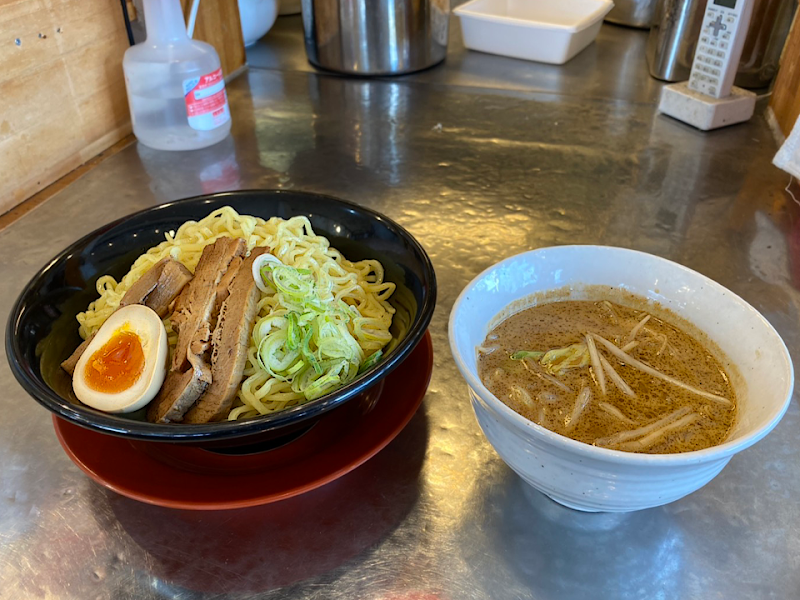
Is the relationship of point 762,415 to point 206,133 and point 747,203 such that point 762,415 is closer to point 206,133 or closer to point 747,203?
point 747,203

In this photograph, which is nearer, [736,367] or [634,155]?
[736,367]

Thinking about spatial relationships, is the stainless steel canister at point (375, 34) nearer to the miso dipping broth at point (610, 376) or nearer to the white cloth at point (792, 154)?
the white cloth at point (792, 154)

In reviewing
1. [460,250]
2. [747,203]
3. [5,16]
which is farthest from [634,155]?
[5,16]

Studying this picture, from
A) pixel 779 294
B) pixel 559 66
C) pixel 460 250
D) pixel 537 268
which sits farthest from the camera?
pixel 559 66

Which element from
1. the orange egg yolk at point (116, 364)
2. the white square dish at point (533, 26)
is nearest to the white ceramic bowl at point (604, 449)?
the orange egg yolk at point (116, 364)

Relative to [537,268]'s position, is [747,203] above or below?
below

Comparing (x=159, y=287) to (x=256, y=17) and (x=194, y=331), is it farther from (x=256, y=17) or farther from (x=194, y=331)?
(x=256, y=17)
